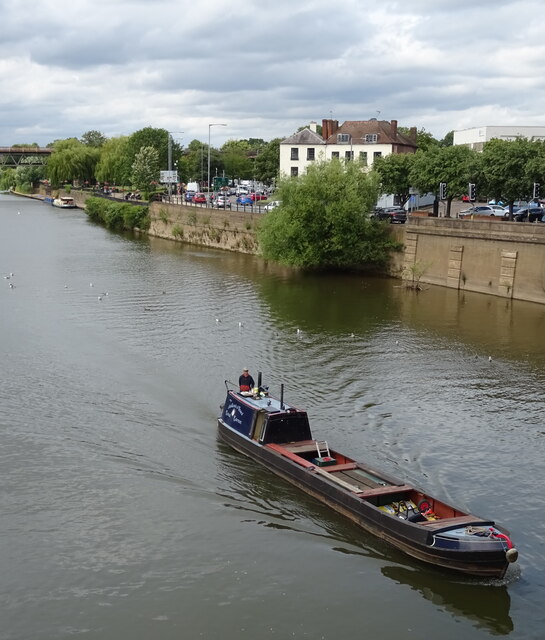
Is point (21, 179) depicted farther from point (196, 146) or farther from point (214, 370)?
point (214, 370)

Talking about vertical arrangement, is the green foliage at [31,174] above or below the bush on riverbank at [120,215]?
above

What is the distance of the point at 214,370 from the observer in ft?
102

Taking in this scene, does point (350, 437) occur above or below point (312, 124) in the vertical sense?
below

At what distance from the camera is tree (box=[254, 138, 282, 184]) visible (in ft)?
400

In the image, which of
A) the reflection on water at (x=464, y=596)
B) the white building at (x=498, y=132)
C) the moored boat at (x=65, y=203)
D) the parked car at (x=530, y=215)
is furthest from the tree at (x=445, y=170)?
the moored boat at (x=65, y=203)

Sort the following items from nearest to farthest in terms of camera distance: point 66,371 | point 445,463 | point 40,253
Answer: point 445,463 → point 66,371 → point 40,253

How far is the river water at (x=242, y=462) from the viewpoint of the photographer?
632 inches

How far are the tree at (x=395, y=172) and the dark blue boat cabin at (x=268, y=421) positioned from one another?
150 feet

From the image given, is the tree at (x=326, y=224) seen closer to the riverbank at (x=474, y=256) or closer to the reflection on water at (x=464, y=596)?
the riverbank at (x=474, y=256)

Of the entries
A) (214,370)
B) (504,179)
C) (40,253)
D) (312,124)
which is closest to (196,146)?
(312,124)

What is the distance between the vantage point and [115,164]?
12356 cm

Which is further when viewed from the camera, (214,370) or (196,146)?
(196,146)

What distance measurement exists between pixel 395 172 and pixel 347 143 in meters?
26.3

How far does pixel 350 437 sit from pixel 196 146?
158082 mm
